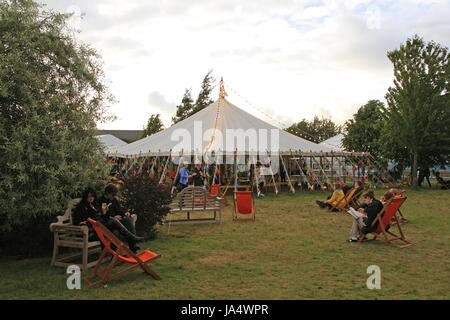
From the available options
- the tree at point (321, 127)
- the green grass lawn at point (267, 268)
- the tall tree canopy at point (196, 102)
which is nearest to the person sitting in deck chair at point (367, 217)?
the green grass lawn at point (267, 268)

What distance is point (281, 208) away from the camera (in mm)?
12867

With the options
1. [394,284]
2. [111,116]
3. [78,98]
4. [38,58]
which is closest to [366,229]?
[394,284]

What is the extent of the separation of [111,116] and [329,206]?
734 cm

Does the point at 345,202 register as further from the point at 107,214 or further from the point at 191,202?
the point at 107,214

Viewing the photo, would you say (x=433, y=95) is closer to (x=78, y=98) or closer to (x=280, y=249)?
(x=280, y=249)

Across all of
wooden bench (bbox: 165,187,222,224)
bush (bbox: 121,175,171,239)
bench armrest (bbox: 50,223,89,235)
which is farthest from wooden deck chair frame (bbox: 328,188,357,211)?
bench armrest (bbox: 50,223,89,235)

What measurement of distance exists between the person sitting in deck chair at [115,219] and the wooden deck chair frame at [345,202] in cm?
661

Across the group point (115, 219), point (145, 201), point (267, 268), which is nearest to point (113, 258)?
point (115, 219)

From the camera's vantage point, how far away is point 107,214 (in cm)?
658

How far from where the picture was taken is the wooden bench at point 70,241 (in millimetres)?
5770

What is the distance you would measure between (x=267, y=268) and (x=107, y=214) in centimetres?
258

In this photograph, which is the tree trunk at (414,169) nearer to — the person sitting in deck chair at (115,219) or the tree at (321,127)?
the person sitting in deck chair at (115,219)

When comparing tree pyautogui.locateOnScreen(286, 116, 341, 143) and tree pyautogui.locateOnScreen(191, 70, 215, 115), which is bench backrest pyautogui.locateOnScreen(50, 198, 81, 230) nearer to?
tree pyautogui.locateOnScreen(191, 70, 215, 115)

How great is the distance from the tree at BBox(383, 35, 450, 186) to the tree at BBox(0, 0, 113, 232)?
17.5 meters
